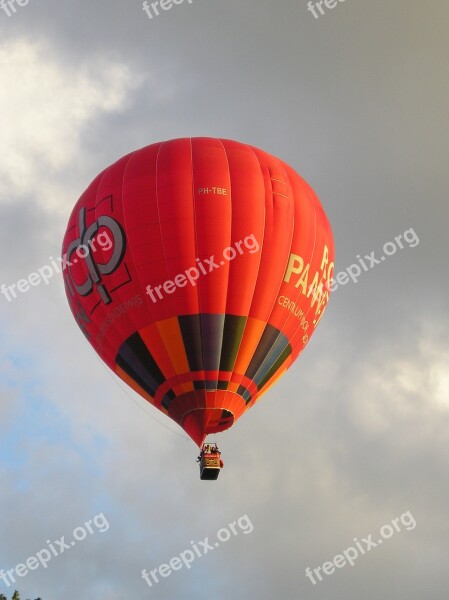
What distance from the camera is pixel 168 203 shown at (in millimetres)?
37500

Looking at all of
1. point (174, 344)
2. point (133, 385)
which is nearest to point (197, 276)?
point (174, 344)

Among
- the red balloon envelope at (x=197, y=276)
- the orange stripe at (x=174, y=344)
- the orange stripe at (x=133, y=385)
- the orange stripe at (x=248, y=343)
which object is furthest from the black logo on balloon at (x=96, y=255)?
Answer: the orange stripe at (x=248, y=343)

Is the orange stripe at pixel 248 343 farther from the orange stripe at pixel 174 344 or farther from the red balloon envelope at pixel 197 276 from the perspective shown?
the orange stripe at pixel 174 344

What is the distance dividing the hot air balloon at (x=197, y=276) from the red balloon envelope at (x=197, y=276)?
3 centimetres

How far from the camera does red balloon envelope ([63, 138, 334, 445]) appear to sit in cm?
3678

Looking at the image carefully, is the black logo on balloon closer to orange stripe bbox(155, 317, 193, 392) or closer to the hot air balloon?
the hot air balloon

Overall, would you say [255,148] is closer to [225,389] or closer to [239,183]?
[239,183]

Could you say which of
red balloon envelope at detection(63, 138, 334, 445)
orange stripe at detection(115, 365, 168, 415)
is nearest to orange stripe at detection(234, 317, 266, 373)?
red balloon envelope at detection(63, 138, 334, 445)

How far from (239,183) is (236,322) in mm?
4442

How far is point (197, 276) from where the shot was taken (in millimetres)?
36875

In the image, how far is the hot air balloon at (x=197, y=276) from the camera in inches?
1448

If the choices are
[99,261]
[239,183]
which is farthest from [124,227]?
[239,183]

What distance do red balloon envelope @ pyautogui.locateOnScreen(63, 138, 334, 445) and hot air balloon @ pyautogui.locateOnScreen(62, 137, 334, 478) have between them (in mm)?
31

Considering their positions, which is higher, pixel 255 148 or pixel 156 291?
pixel 255 148
